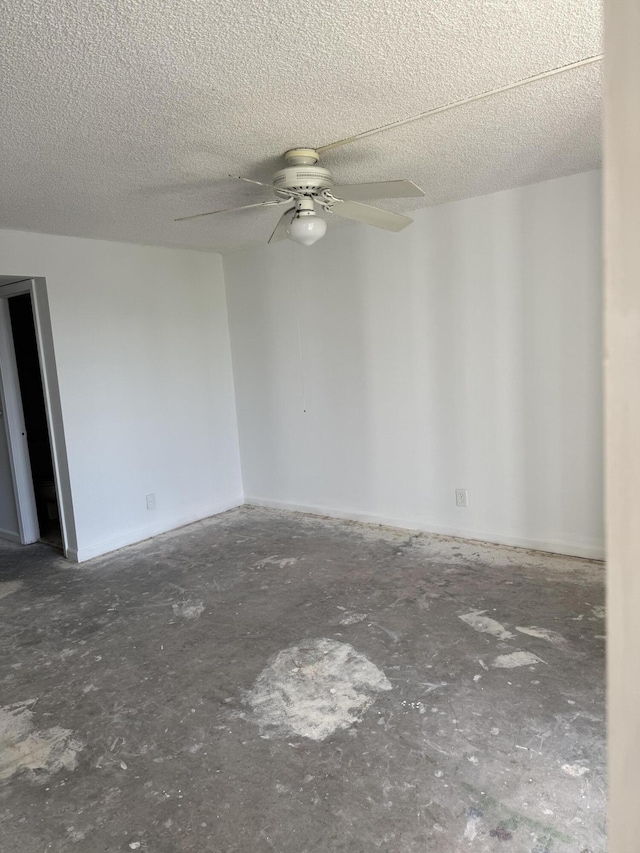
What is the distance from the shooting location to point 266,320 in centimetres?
495

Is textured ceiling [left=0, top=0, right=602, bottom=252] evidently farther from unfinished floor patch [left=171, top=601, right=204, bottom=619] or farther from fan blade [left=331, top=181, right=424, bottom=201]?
unfinished floor patch [left=171, top=601, right=204, bottom=619]

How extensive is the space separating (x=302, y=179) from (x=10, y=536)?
152 inches

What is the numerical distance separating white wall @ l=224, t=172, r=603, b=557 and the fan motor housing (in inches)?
61.5

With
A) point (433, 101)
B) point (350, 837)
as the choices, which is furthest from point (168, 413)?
point (350, 837)

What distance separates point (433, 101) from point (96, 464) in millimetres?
3272

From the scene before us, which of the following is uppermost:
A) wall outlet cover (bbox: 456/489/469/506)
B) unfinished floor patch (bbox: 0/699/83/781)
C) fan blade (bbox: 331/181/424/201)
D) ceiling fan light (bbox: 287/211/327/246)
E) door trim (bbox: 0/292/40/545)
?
fan blade (bbox: 331/181/424/201)

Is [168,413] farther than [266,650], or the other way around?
[168,413]

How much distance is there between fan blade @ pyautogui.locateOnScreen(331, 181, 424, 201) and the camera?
227cm

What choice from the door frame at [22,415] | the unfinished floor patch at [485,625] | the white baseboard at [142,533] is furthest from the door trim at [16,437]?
the unfinished floor patch at [485,625]

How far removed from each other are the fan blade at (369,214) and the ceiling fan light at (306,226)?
0.44ft

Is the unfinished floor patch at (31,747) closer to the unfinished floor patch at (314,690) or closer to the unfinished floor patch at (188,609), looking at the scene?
the unfinished floor patch at (314,690)

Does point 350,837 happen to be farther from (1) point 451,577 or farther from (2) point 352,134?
(2) point 352,134

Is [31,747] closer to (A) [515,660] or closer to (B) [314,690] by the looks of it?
(B) [314,690]

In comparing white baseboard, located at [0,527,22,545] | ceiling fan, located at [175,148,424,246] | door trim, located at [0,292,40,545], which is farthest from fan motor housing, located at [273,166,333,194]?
white baseboard, located at [0,527,22,545]
